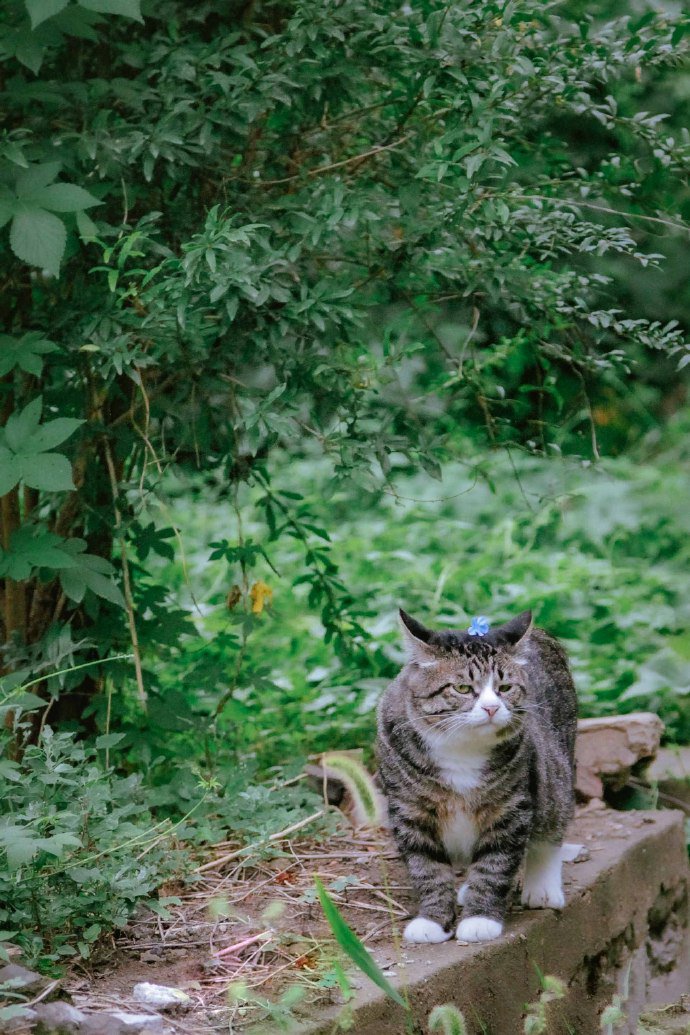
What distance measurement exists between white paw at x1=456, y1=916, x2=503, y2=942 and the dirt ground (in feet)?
0.49

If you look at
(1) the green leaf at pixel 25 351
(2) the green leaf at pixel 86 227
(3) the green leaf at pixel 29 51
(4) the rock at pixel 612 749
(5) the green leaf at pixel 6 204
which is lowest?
(4) the rock at pixel 612 749

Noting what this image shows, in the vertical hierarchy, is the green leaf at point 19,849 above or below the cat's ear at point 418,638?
above

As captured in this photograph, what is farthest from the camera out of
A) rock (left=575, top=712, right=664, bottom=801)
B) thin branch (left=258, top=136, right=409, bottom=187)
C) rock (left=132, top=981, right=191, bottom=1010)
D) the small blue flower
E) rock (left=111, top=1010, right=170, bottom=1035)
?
rock (left=575, top=712, right=664, bottom=801)

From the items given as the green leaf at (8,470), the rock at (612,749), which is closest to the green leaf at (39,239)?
the green leaf at (8,470)

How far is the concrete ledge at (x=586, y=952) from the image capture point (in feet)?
8.45

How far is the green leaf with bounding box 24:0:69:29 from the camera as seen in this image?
2426 millimetres

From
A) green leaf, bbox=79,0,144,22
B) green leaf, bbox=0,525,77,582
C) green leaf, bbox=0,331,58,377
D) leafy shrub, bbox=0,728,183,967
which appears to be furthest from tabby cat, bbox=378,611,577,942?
green leaf, bbox=79,0,144,22

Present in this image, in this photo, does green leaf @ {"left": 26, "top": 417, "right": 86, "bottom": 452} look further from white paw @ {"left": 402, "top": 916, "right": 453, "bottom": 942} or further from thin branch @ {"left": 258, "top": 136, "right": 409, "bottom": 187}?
white paw @ {"left": 402, "top": 916, "right": 453, "bottom": 942}

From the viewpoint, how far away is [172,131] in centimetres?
299

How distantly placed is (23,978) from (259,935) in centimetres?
68

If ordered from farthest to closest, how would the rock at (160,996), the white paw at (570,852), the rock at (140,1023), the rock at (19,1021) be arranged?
→ 1. the white paw at (570,852)
2. the rock at (160,996)
3. the rock at (140,1023)
4. the rock at (19,1021)

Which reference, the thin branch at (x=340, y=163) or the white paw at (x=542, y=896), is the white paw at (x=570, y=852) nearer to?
the white paw at (x=542, y=896)

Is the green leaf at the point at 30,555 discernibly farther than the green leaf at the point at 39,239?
Yes

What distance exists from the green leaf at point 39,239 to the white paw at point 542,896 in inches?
72.9
